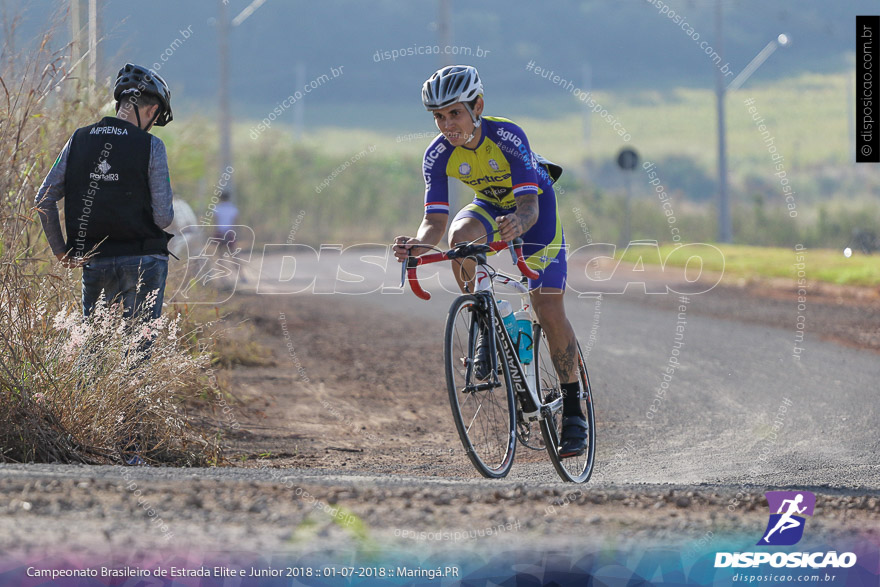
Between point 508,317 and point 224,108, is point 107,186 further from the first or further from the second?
point 224,108

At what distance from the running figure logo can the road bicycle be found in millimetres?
1421

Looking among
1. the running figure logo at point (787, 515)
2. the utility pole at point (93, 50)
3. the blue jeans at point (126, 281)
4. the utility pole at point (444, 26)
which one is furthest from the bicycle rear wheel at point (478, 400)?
the utility pole at point (444, 26)

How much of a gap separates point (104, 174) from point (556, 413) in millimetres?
2775

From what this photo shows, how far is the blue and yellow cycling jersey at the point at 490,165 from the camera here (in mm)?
5801

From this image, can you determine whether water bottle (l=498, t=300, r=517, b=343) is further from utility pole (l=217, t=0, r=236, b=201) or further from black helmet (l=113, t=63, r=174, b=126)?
utility pole (l=217, t=0, r=236, b=201)

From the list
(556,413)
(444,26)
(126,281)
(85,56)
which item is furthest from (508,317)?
(444,26)

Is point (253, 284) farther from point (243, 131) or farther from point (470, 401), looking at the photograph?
point (243, 131)

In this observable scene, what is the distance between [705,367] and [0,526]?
8.11 m

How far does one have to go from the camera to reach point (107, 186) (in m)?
6.18

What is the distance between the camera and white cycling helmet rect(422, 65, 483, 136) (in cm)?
568

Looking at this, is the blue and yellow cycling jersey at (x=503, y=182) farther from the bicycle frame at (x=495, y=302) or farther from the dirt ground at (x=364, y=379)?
the dirt ground at (x=364, y=379)

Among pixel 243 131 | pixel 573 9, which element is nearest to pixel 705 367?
pixel 243 131

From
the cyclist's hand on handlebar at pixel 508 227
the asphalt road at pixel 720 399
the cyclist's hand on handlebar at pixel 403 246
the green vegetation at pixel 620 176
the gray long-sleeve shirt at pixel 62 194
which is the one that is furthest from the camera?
the green vegetation at pixel 620 176

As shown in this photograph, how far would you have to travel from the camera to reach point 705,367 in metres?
10.8
